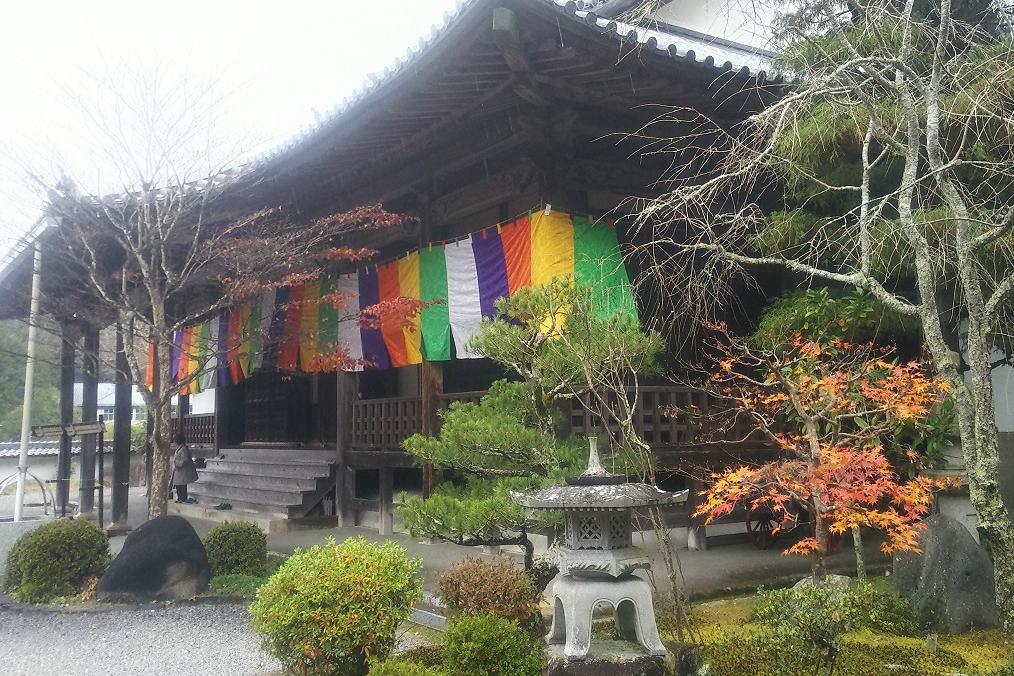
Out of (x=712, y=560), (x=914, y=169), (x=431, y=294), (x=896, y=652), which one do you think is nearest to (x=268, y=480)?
(x=431, y=294)

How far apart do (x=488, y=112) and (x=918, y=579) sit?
21.7 feet

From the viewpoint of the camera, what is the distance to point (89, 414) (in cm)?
1772

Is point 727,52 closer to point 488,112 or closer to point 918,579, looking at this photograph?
point 488,112

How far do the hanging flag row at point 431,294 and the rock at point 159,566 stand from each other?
2.45m

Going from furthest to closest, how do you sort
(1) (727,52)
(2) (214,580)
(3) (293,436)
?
(3) (293,436) → (1) (727,52) → (2) (214,580)

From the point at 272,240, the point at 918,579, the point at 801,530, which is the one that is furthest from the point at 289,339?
the point at 918,579

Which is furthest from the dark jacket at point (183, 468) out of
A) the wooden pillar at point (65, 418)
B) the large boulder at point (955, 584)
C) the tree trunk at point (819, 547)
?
the large boulder at point (955, 584)

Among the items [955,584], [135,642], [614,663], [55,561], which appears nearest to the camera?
[614,663]

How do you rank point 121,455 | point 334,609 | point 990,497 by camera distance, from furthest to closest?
point 121,455, point 990,497, point 334,609

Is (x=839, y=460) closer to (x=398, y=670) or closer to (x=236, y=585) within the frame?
(x=398, y=670)

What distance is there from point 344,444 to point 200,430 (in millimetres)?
7121

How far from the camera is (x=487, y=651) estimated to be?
16.4 feet

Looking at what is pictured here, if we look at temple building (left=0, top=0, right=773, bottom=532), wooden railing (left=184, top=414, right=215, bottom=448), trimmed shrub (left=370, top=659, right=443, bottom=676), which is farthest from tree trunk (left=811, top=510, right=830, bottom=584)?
wooden railing (left=184, top=414, right=215, bottom=448)

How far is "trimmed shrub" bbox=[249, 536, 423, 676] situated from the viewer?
5.11 meters
